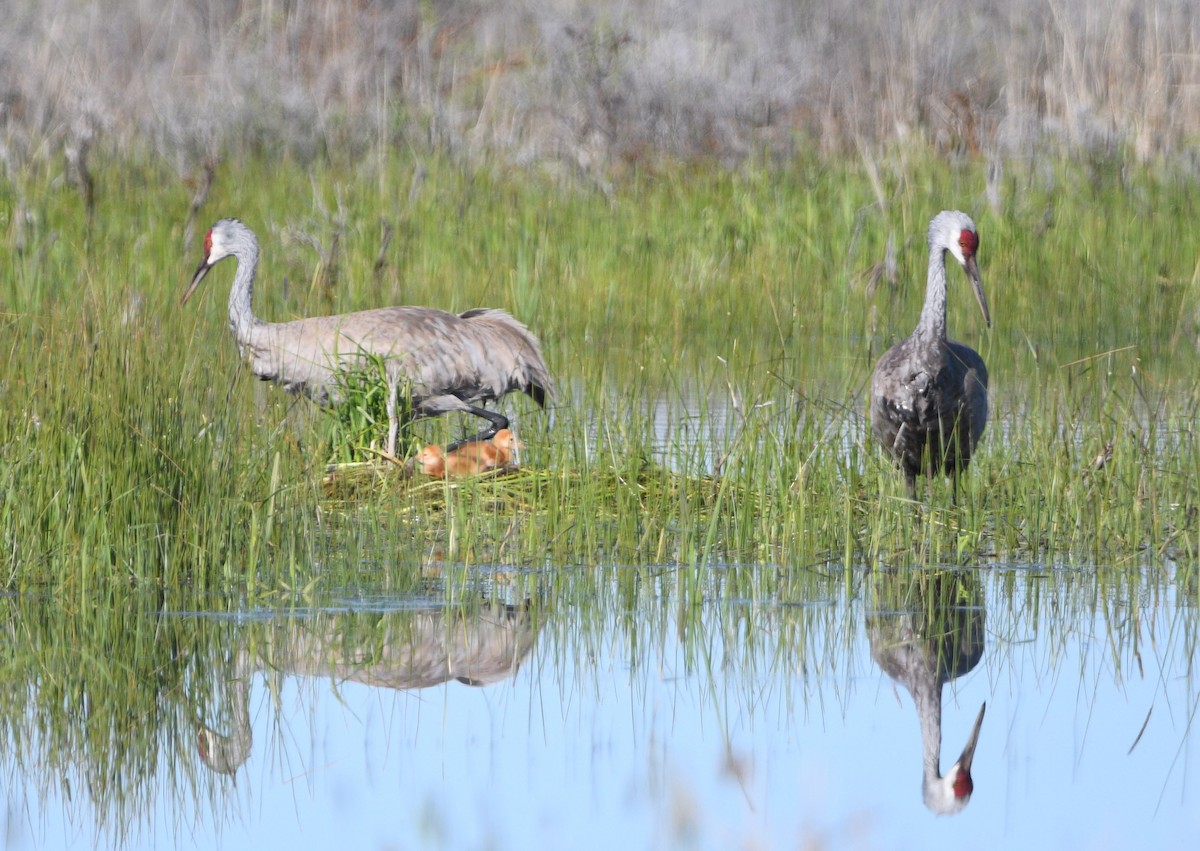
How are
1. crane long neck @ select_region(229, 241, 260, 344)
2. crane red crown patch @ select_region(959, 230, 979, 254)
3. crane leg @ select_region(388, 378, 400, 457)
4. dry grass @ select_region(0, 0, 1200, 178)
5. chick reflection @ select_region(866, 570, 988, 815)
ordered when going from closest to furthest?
chick reflection @ select_region(866, 570, 988, 815) → crane red crown patch @ select_region(959, 230, 979, 254) → crane leg @ select_region(388, 378, 400, 457) → crane long neck @ select_region(229, 241, 260, 344) → dry grass @ select_region(0, 0, 1200, 178)

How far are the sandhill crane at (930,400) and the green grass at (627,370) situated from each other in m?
0.13

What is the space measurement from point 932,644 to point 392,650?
1.46 m

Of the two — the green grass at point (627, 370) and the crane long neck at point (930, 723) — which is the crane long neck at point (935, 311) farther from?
the crane long neck at point (930, 723)

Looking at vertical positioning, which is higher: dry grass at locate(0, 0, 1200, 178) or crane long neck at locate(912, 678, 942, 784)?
dry grass at locate(0, 0, 1200, 178)

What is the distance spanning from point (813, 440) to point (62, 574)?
9.00ft

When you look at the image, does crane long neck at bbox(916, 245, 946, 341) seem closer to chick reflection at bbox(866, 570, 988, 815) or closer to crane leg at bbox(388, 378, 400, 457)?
chick reflection at bbox(866, 570, 988, 815)

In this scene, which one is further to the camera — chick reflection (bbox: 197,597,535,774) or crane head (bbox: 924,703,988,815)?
chick reflection (bbox: 197,597,535,774)

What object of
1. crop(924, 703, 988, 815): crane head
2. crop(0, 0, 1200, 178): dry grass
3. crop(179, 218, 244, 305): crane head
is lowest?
crop(924, 703, 988, 815): crane head

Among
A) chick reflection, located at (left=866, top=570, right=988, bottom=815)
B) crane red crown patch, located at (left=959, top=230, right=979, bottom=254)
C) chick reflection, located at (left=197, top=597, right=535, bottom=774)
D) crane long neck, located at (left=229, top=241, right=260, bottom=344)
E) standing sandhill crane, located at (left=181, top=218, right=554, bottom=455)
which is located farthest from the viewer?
crane long neck, located at (left=229, top=241, right=260, bottom=344)

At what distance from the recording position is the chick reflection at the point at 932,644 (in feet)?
14.8

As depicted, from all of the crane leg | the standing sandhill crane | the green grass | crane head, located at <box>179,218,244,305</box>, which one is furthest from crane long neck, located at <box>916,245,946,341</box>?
crane head, located at <box>179,218,244,305</box>

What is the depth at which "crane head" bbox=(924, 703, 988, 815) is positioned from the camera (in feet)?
14.3

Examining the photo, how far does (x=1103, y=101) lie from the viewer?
15977 millimetres

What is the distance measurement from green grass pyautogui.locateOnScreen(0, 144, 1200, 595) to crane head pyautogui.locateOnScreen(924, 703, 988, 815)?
6.73 feet
